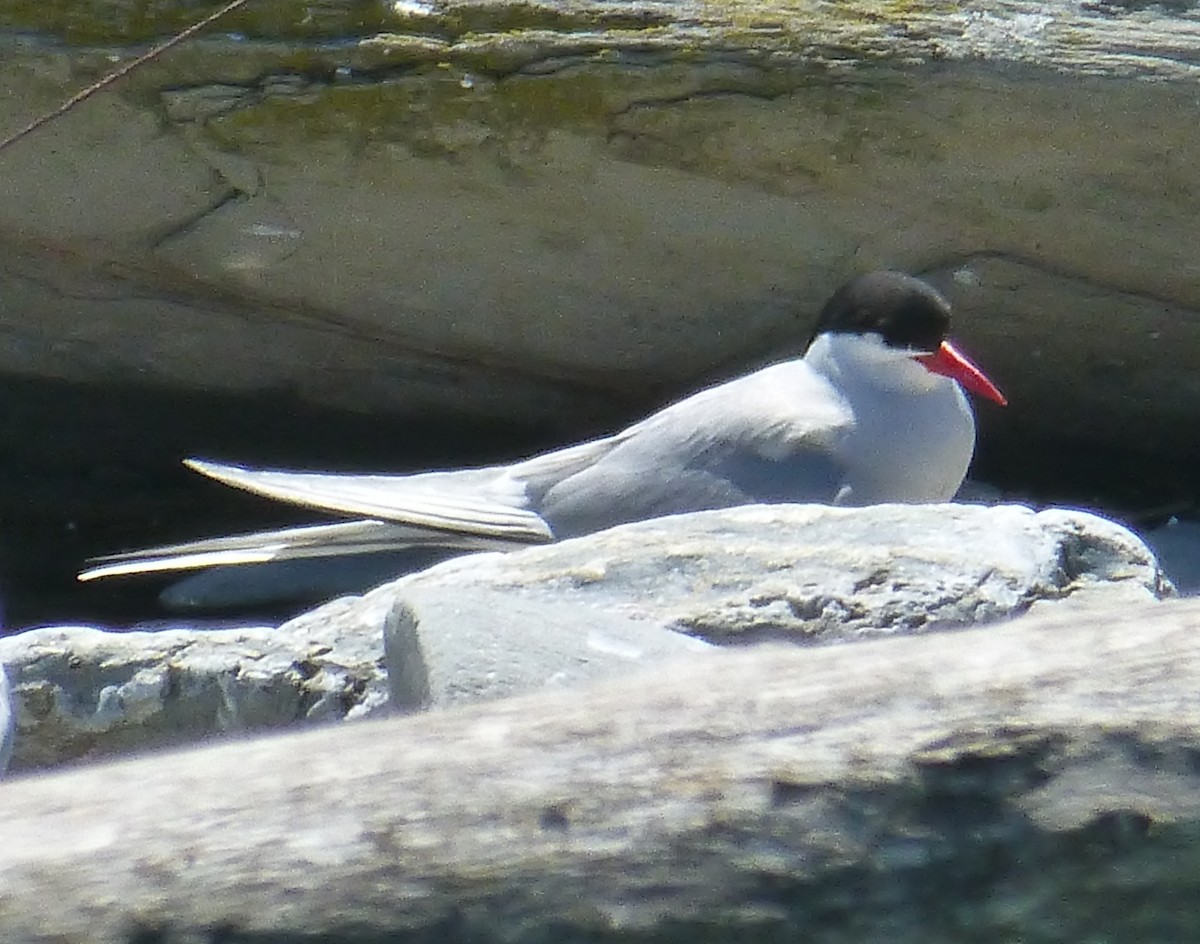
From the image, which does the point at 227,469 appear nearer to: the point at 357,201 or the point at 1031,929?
the point at 357,201

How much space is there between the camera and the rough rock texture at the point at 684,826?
5.03ft

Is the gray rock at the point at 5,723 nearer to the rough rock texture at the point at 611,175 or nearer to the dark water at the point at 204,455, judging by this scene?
the rough rock texture at the point at 611,175

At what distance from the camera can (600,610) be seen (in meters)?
3.00

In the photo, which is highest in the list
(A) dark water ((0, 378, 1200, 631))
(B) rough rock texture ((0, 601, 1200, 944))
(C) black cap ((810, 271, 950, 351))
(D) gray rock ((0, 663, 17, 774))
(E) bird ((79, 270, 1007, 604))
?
(B) rough rock texture ((0, 601, 1200, 944))

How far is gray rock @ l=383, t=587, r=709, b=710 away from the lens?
8.80 feet

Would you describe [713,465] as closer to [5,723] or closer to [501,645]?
[501,645]

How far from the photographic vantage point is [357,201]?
4055 millimetres

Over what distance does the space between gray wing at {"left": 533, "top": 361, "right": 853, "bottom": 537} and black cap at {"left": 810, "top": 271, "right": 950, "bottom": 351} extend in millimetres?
190

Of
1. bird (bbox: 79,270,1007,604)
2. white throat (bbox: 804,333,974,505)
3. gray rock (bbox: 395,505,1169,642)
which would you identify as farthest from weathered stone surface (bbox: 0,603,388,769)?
white throat (bbox: 804,333,974,505)

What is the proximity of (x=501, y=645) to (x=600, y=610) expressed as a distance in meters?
0.29

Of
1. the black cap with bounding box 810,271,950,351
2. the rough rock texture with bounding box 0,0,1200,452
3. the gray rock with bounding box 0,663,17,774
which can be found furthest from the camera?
the black cap with bounding box 810,271,950,351

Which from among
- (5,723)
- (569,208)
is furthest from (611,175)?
(5,723)

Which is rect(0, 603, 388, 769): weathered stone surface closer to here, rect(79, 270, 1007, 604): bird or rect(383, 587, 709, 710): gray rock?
rect(383, 587, 709, 710): gray rock

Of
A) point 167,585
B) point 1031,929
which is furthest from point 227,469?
point 1031,929
